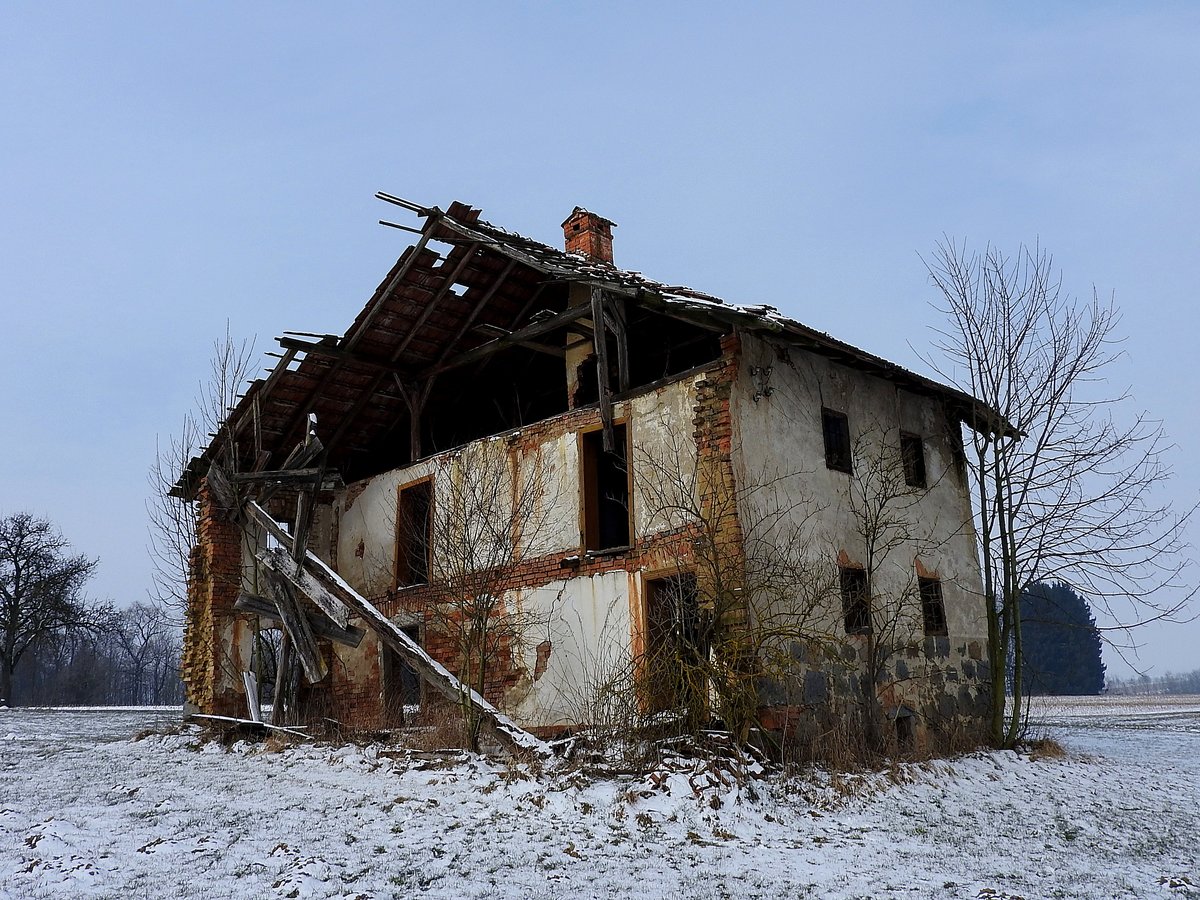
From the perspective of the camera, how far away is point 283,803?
343 inches

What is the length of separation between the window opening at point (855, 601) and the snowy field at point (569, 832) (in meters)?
1.88

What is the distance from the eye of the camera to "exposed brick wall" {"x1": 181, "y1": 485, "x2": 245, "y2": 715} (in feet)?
51.7

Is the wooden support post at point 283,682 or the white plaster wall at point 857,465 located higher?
the white plaster wall at point 857,465

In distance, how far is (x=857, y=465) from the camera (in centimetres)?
1288

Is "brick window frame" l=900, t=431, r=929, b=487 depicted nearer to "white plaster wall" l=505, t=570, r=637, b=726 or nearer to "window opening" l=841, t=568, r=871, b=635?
"window opening" l=841, t=568, r=871, b=635

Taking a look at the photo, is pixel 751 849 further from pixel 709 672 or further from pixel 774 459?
pixel 774 459

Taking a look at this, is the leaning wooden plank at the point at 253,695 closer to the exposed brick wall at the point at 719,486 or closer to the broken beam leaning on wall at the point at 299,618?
Answer: the broken beam leaning on wall at the point at 299,618

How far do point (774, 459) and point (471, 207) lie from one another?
5827mm

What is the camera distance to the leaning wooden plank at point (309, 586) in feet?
42.5

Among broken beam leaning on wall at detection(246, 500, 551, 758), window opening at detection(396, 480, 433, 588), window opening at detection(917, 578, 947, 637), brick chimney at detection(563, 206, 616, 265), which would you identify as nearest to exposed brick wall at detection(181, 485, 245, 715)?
broken beam leaning on wall at detection(246, 500, 551, 758)

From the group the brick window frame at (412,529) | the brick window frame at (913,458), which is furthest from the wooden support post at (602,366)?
the brick window frame at (913,458)

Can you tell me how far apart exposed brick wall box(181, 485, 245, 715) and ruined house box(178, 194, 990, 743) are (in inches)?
2.0

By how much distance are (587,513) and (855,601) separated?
3697 millimetres

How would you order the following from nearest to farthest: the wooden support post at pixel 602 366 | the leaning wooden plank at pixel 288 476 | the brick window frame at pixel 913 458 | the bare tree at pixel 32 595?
the wooden support post at pixel 602 366 < the leaning wooden plank at pixel 288 476 < the brick window frame at pixel 913 458 < the bare tree at pixel 32 595
